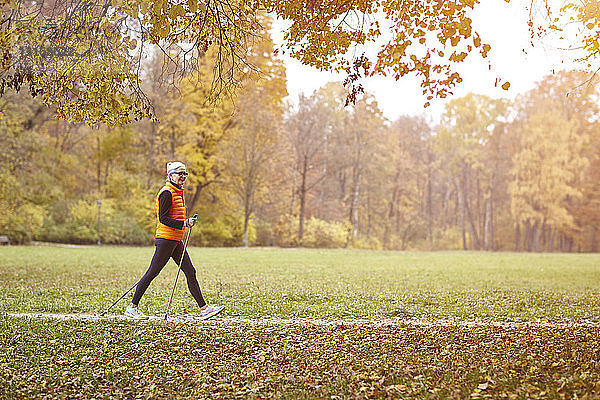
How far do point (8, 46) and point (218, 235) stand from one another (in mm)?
25662

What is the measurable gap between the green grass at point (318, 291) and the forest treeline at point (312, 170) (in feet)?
29.5

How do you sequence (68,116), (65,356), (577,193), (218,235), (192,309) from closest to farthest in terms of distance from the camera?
(65,356) < (68,116) < (192,309) < (218,235) < (577,193)

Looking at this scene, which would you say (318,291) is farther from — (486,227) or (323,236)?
(486,227)

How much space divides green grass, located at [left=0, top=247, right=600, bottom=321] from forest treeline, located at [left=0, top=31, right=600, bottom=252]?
8992 millimetres

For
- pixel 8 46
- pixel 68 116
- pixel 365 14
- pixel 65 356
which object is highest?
pixel 365 14

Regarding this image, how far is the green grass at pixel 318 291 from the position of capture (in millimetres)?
8609

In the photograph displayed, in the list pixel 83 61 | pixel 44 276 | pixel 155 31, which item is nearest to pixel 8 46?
pixel 83 61

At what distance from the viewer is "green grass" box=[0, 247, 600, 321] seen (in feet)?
28.2

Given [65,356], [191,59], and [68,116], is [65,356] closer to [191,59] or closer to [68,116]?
[68,116]

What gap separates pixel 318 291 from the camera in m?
11.1

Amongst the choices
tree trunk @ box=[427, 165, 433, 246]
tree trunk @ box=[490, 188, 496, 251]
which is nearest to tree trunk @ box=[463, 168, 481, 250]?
tree trunk @ box=[490, 188, 496, 251]

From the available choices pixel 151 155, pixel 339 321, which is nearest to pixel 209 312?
pixel 339 321

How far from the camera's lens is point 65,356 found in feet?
18.4

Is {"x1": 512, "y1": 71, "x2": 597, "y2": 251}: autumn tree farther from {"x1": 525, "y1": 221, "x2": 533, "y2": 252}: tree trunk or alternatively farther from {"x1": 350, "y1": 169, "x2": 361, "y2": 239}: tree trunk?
{"x1": 350, "y1": 169, "x2": 361, "y2": 239}: tree trunk
